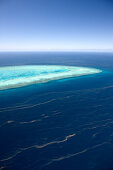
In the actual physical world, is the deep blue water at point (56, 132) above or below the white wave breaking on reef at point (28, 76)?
below

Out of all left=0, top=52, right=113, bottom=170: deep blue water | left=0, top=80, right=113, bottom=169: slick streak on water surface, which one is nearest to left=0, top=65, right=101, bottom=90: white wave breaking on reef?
left=0, top=52, right=113, bottom=170: deep blue water

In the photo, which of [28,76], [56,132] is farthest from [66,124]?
[28,76]

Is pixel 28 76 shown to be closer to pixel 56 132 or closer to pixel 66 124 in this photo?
pixel 66 124

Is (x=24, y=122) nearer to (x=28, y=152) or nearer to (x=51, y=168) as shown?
(x=28, y=152)

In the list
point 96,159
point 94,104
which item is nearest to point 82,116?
point 94,104

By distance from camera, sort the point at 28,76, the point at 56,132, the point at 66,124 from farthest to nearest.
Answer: the point at 28,76, the point at 66,124, the point at 56,132

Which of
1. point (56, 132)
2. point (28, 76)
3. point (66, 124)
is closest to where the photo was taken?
point (56, 132)

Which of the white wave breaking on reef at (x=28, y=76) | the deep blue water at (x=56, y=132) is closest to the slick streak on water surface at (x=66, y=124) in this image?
the deep blue water at (x=56, y=132)

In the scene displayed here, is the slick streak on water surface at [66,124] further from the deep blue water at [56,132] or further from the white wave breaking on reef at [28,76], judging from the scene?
the white wave breaking on reef at [28,76]

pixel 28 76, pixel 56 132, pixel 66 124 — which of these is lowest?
pixel 56 132
